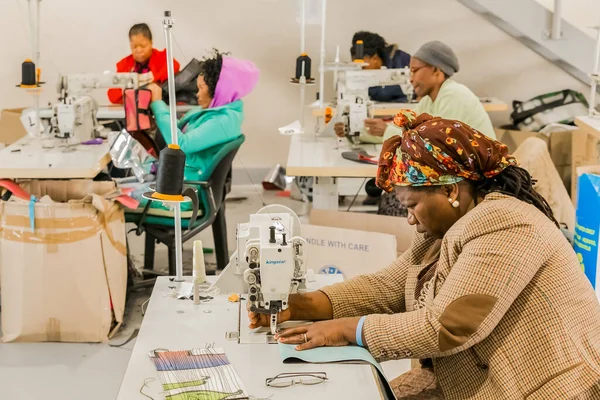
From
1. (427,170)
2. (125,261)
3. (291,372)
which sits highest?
(427,170)

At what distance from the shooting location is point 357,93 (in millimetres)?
4344

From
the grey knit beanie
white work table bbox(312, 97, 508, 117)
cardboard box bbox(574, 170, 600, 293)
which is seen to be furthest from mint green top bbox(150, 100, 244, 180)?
cardboard box bbox(574, 170, 600, 293)

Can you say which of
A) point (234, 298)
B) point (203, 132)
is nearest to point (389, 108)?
point (203, 132)

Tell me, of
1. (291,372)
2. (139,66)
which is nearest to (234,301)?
(291,372)

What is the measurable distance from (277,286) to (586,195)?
1.89 meters

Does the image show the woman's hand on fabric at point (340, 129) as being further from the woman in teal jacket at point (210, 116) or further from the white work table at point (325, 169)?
the woman in teal jacket at point (210, 116)

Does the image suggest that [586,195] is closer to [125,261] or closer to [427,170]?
[427,170]

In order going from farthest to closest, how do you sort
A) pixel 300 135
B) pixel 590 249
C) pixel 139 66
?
pixel 139 66
pixel 300 135
pixel 590 249

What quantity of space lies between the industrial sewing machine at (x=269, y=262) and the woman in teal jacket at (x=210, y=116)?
186 cm

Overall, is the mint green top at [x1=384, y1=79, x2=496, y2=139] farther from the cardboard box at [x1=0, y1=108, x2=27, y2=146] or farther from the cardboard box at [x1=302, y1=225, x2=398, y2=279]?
the cardboard box at [x1=0, y1=108, x2=27, y2=146]

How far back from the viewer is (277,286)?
73.5 inches

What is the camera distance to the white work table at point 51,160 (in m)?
3.52

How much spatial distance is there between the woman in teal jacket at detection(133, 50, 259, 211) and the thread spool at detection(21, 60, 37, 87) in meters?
0.65

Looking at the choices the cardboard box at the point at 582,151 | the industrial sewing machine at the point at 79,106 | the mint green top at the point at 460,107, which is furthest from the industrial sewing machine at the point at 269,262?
the cardboard box at the point at 582,151
